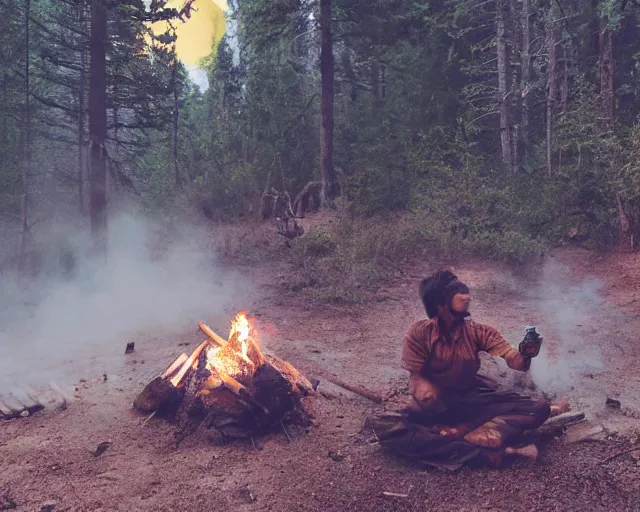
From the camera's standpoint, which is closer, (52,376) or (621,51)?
(52,376)

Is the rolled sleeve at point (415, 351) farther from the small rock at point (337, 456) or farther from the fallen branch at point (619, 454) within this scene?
the fallen branch at point (619, 454)

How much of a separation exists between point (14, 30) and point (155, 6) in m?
6.79

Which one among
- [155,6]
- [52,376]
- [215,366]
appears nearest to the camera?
[215,366]

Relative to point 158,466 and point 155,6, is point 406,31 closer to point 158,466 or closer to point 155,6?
point 155,6

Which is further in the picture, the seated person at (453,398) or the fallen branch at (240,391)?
the fallen branch at (240,391)

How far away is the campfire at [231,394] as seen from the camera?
5238 mm

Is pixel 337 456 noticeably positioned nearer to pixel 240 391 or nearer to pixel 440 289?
pixel 240 391

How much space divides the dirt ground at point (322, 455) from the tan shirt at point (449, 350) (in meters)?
0.83

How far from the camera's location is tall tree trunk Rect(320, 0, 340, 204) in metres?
18.5

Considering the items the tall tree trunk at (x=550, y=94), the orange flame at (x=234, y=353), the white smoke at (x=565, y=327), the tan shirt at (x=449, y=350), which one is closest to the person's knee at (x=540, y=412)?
the tan shirt at (x=449, y=350)

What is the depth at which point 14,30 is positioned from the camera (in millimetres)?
17094

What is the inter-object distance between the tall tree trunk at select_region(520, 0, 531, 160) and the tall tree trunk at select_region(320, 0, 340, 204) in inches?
274

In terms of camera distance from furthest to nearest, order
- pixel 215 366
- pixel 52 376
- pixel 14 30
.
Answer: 1. pixel 14 30
2. pixel 52 376
3. pixel 215 366

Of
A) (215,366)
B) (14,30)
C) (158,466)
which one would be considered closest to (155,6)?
(14,30)
